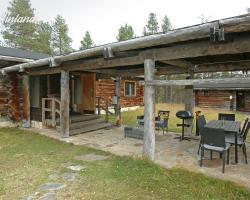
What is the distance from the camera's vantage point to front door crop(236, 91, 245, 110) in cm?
1923

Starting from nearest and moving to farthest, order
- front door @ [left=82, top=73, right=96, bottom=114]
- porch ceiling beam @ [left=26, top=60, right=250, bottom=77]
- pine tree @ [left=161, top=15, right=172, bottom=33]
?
porch ceiling beam @ [left=26, top=60, right=250, bottom=77], front door @ [left=82, top=73, right=96, bottom=114], pine tree @ [left=161, top=15, right=172, bottom=33]

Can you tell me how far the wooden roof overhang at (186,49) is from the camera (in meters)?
3.92

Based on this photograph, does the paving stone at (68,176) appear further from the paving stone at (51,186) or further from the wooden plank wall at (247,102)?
the wooden plank wall at (247,102)

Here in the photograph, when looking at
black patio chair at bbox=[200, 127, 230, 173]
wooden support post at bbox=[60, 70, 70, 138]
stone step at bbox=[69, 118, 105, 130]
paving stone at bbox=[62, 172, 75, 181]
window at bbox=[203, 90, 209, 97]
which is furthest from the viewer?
window at bbox=[203, 90, 209, 97]

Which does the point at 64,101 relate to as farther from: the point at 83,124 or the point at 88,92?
the point at 88,92

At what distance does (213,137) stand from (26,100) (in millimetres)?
7844

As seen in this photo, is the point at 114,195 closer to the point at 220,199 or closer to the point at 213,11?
the point at 220,199

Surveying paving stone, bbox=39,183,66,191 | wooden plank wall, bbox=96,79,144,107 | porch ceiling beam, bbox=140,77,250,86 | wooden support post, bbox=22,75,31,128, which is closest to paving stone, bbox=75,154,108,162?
paving stone, bbox=39,183,66,191

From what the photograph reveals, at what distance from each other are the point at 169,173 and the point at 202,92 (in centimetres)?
1812

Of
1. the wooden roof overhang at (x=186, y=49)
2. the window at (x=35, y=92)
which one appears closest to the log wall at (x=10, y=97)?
the window at (x=35, y=92)

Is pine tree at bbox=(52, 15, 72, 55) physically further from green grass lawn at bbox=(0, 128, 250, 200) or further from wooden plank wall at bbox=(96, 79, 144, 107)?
green grass lawn at bbox=(0, 128, 250, 200)

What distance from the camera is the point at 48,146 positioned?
271 inches

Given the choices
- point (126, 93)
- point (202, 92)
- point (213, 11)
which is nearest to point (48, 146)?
point (126, 93)

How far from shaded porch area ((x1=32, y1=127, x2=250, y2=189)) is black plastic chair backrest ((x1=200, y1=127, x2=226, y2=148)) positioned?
0.53 m
